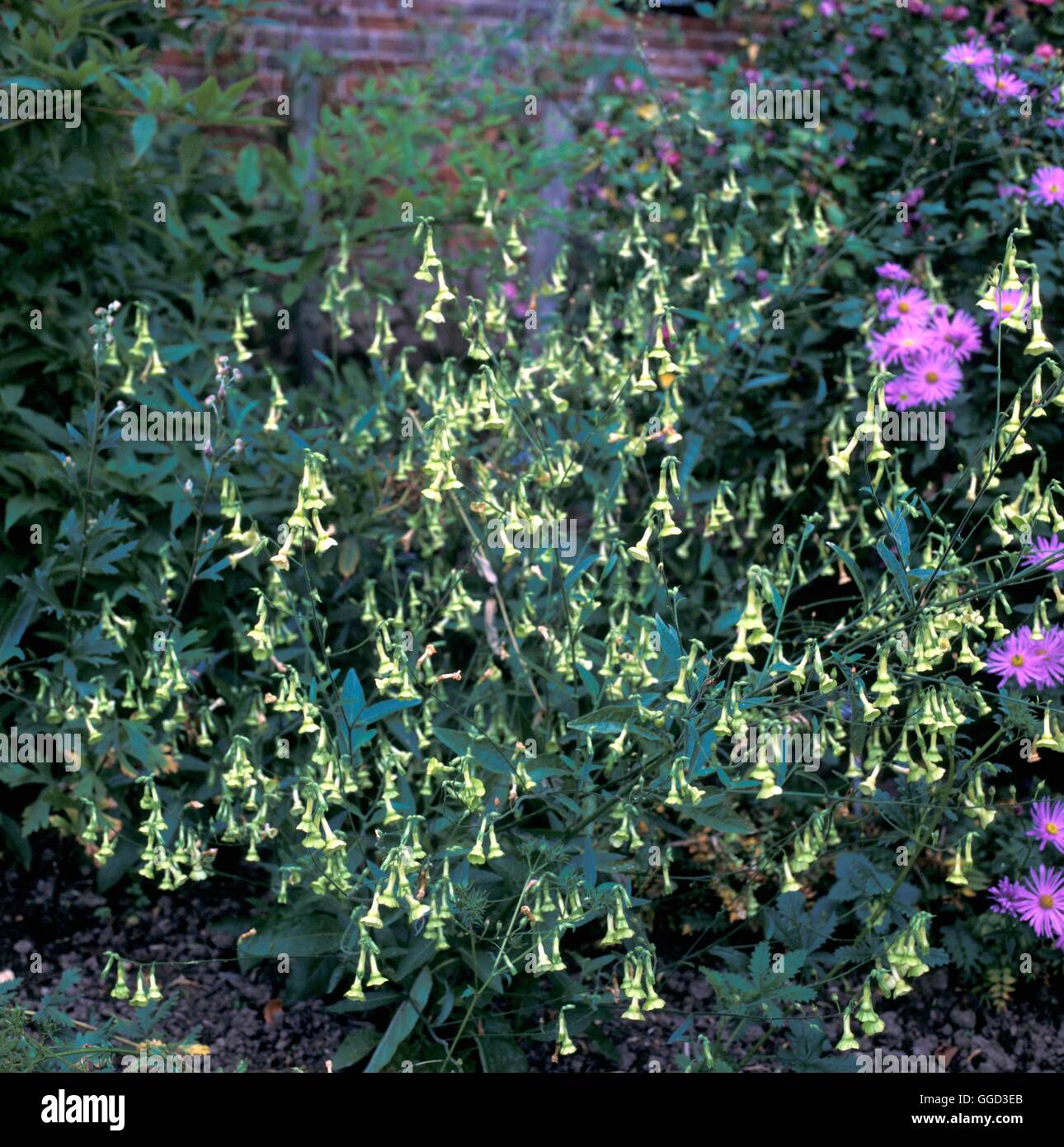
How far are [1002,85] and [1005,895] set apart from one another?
7.95 feet

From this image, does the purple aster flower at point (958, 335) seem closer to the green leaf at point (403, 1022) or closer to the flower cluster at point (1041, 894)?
the flower cluster at point (1041, 894)

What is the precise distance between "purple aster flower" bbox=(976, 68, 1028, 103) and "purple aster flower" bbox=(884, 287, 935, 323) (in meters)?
0.74

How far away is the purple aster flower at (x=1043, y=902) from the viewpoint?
293 centimetres

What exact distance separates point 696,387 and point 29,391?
75.7 inches

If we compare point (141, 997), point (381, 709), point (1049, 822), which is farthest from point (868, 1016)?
point (141, 997)

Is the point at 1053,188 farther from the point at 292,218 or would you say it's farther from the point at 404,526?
the point at 292,218

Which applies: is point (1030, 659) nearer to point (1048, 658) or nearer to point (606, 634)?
Answer: point (1048, 658)

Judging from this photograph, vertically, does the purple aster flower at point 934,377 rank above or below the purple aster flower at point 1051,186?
below

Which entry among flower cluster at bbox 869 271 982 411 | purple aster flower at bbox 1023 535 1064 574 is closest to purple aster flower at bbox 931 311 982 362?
flower cluster at bbox 869 271 982 411

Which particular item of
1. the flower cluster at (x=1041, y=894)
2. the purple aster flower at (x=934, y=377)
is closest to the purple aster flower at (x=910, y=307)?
the purple aster flower at (x=934, y=377)

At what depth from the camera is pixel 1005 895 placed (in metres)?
2.99

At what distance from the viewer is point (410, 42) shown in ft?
18.7

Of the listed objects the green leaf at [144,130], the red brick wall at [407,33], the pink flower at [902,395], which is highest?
the red brick wall at [407,33]
